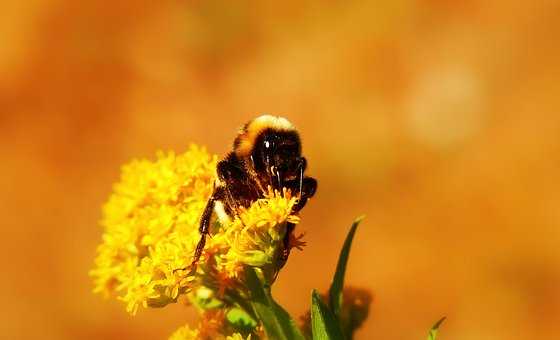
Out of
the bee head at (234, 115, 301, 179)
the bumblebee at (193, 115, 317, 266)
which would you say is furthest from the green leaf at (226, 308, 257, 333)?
the bee head at (234, 115, 301, 179)

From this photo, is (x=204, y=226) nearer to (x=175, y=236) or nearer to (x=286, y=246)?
(x=175, y=236)

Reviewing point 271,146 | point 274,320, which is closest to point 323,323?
point 274,320

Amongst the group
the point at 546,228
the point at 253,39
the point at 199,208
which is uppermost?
the point at 253,39

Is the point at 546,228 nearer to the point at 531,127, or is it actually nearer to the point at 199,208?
the point at 531,127

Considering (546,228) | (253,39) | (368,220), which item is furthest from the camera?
(253,39)

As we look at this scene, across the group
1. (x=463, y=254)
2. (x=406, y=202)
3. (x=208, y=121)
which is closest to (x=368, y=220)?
(x=406, y=202)

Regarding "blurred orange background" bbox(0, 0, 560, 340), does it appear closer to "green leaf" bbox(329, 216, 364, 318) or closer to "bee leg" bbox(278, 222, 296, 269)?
"green leaf" bbox(329, 216, 364, 318)
